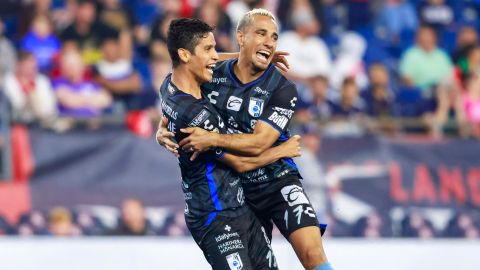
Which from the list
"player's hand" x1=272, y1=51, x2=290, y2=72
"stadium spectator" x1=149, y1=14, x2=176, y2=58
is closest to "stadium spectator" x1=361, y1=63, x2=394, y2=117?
"stadium spectator" x1=149, y1=14, x2=176, y2=58

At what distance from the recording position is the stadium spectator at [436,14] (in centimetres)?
1489

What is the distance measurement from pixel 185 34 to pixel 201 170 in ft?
3.03

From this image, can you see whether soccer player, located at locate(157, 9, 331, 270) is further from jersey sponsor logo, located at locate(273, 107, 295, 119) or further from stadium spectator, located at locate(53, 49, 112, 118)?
stadium spectator, located at locate(53, 49, 112, 118)

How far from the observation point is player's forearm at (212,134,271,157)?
21.4ft

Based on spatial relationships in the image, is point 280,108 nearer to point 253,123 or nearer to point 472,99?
point 253,123

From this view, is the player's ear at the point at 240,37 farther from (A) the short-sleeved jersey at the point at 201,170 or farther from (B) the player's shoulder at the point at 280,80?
(A) the short-sleeved jersey at the point at 201,170

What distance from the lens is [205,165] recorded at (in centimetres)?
661

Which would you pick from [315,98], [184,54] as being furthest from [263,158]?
[315,98]

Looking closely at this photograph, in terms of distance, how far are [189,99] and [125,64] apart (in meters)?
6.67

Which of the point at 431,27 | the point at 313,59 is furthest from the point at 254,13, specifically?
the point at 431,27

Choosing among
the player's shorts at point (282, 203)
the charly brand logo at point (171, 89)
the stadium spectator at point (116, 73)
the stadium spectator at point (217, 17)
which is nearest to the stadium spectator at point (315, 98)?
the stadium spectator at point (217, 17)

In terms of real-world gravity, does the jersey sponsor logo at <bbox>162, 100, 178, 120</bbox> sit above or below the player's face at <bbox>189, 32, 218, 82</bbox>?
below

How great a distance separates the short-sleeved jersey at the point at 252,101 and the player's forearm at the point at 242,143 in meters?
0.17

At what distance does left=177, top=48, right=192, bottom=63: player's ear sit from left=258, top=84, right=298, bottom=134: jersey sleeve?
708 mm
